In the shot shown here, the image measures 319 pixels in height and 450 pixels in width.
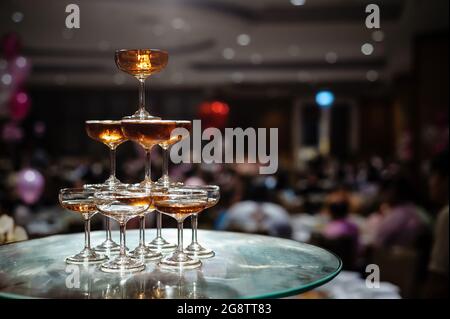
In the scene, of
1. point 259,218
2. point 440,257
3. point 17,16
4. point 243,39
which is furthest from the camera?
point 243,39

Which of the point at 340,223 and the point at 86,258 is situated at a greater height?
the point at 86,258

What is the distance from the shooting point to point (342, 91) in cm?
1563

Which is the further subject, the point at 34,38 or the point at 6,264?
the point at 34,38

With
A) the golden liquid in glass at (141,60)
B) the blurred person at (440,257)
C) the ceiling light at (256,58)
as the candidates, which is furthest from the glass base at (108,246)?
the ceiling light at (256,58)

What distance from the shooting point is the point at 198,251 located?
1.65m

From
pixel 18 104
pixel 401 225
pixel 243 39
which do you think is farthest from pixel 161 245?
pixel 243 39

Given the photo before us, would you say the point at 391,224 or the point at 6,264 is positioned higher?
the point at 6,264

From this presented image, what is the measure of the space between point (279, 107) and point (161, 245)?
598 inches

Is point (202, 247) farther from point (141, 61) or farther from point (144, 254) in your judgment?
point (141, 61)

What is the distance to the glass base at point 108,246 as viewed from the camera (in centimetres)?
171
